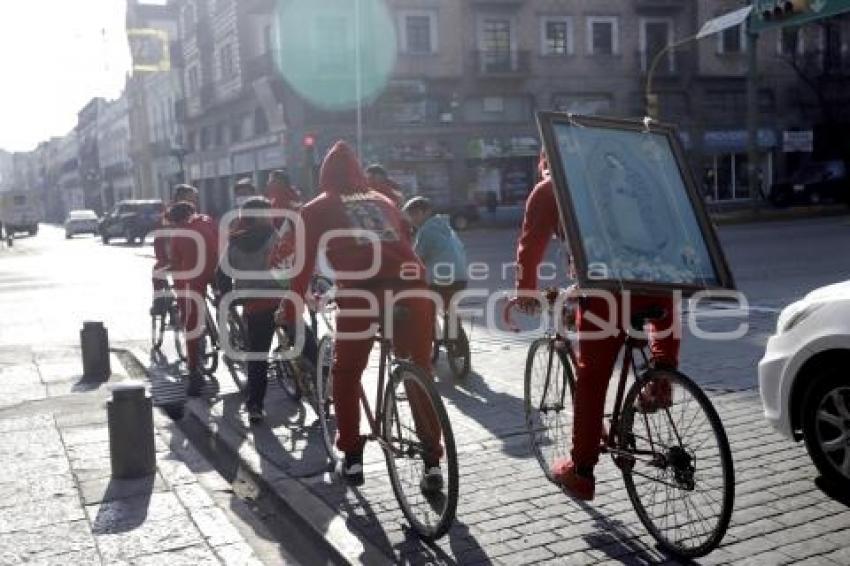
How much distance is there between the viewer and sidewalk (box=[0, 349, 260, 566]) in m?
4.22

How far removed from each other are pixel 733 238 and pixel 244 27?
25.0m

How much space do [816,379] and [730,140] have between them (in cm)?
3902

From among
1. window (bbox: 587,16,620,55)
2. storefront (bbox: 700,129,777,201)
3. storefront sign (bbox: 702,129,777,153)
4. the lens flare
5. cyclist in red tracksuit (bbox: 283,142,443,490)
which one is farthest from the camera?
storefront (bbox: 700,129,777,201)

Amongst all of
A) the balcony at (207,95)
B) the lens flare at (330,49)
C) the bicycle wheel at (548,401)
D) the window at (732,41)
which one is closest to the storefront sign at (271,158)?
the lens flare at (330,49)

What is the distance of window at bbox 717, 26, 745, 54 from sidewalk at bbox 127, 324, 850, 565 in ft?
122

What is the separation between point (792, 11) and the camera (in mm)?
8266

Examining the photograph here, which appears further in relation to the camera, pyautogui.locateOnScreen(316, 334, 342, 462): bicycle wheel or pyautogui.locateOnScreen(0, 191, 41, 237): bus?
pyautogui.locateOnScreen(0, 191, 41, 237): bus

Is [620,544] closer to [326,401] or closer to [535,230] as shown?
[535,230]

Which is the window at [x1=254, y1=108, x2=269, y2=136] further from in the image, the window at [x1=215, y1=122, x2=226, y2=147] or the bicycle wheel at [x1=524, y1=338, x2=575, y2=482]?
the bicycle wheel at [x1=524, y1=338, x2=575, y2=482]

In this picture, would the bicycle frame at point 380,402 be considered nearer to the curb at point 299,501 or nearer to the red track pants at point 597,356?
the curb at point 299,501

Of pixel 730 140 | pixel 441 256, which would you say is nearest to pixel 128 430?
pixel 441 256

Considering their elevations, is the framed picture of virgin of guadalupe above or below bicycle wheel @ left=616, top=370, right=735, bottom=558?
above

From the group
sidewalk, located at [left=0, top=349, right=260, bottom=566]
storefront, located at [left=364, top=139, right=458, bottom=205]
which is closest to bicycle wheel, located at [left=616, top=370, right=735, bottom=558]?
sidewalk, located at [left=0, top=349, right=260, bottom=566]

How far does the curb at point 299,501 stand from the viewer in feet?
13.3
